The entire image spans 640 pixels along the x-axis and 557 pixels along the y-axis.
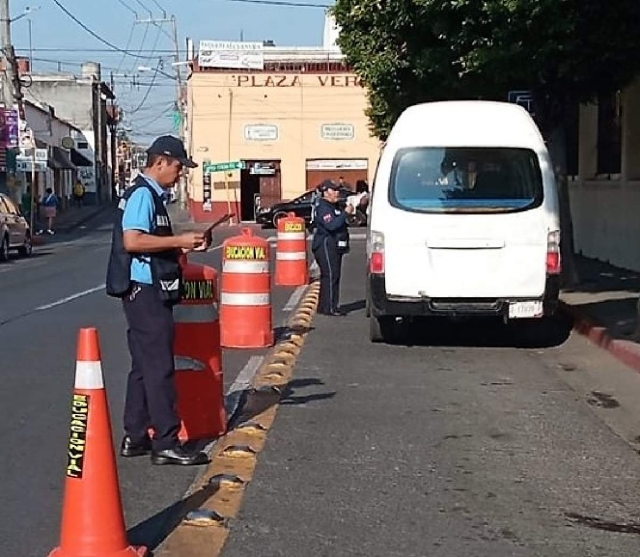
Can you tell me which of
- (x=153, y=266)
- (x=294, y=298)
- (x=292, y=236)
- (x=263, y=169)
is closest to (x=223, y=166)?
(x=263, y=169)

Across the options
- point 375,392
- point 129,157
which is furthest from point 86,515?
point 129,157

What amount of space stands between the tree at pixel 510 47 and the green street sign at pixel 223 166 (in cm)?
3224

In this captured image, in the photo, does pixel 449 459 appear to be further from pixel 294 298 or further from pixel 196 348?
pixel 294 298

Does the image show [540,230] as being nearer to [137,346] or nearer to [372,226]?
[372,226]

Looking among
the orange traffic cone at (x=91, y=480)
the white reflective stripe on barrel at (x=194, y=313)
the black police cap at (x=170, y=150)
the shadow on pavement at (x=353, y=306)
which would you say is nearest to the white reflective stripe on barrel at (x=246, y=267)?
the shadow on pavement at (x=353, y=306)

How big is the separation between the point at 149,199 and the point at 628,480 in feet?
10.4

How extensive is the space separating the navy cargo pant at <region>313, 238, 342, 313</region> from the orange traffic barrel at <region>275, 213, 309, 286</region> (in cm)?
419

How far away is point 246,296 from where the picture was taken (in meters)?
12.1

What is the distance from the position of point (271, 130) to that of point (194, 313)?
152 feet

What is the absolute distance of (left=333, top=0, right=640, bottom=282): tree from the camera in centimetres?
1447

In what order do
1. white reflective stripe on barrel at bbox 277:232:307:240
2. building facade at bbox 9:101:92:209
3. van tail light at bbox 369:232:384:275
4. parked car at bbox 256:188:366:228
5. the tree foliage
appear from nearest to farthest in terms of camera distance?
van tail light at bbox 369:232:384:275 < the tree foliage < white reflective stripe on barrel at bbox 277:232:307:240 < parked car at bbox 256:188:366:228 < building facade at bbox 9:101:92:209

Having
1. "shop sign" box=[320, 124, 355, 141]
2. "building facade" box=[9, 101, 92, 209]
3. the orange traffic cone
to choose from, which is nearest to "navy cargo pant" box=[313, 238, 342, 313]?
the orange traffic cone

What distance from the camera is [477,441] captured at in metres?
8.06

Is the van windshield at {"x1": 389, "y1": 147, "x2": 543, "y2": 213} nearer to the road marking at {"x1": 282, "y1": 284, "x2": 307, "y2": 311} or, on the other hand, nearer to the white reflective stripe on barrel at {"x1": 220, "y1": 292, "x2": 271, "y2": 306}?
the white reflective stripe on barrel at {"x1": 220, "y1": 292, "x2": 271, "y2": 306}
